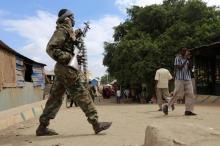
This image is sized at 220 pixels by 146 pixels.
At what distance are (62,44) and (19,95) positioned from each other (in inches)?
604

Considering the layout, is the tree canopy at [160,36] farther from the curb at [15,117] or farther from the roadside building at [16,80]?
the curb at [15,117]

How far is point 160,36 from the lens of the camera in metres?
34.6

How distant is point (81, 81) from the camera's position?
830 cm

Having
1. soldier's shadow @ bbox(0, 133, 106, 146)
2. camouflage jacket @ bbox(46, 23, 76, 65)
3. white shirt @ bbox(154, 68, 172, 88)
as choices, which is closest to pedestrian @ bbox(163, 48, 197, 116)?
white shirt @ bbox(154, 68, 172, 88)

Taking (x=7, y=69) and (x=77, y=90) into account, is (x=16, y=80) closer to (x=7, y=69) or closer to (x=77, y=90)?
(x=7, y=69)

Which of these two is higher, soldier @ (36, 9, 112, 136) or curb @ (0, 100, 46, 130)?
soldier @ (36, 9, 112, 136)

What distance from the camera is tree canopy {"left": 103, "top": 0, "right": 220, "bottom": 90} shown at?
32.6 meters

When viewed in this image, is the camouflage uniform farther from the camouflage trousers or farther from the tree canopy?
the tree canopy

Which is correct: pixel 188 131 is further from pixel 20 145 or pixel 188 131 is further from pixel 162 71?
pixel 162 71

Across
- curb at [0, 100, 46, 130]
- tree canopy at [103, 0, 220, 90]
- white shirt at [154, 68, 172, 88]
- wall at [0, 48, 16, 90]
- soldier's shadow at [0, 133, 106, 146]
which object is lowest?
soldier's shadow at [0, 133, 106, 146]

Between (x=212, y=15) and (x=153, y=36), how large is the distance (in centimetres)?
440

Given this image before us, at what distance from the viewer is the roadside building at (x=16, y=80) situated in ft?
63.5

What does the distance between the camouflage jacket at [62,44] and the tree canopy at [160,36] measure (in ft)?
78.5

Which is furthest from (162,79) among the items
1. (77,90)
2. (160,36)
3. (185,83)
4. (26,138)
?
(160,36)
